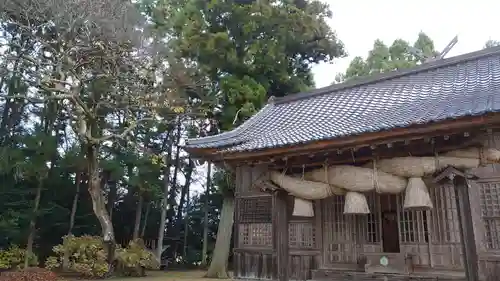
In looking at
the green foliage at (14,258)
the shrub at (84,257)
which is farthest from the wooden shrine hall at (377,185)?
the green foliage at (14,258)

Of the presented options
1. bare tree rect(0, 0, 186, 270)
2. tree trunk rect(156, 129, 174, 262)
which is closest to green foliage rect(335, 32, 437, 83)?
tree trunk rect(156, 129, 174, 262)

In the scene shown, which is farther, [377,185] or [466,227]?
[377,185]

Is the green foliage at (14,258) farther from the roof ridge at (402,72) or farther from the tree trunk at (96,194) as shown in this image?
the roof ridge at (402,72)

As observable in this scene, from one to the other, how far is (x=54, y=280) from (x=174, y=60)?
9.32 m

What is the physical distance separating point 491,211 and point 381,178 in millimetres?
1679

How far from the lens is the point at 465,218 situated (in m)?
5.84

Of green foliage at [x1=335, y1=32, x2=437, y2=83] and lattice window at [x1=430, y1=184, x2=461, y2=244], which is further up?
green foliage at [x1=335, y1=32, x2=437, y2=83]

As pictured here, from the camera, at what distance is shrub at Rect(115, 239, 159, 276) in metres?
15.9

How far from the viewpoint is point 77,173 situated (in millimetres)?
20516

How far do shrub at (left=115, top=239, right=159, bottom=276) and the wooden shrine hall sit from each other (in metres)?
9.59

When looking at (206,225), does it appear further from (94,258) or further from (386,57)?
(386,57)

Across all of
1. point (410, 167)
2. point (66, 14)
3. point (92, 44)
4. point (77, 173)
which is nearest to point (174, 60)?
point (92, 44)

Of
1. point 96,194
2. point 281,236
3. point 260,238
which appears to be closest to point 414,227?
point 281,236

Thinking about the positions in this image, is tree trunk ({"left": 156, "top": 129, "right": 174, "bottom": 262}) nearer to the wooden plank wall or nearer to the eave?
the wooden plank wall
